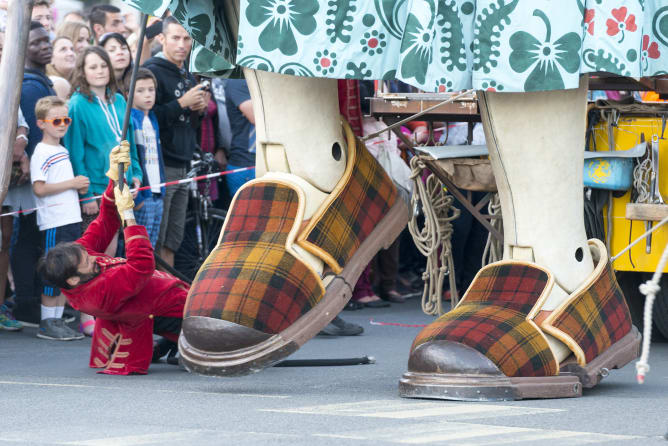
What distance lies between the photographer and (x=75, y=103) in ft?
18.6

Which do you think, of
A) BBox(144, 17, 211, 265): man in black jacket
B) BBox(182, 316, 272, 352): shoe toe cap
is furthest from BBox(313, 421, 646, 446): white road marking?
BBox(144, 17, 211, 265): man in black jacket

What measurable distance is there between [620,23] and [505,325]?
2.52 ft

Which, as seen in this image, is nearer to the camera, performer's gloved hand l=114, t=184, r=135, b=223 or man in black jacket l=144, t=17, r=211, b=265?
performer's gloved hand l=114, t=184, r=135, b=223

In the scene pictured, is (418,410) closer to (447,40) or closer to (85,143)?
(447,40)

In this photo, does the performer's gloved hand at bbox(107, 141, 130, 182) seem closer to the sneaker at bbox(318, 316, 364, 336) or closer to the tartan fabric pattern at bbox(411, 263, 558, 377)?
the tartan fabric pattern at bbox(411, 263, 558, 377)

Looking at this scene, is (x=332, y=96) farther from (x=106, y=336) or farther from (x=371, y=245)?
(x=106, y=336)

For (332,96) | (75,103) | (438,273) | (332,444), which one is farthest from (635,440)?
(75,103)

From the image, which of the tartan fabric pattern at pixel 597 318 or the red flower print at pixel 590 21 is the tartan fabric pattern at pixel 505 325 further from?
the red flower print at pixel 590 21

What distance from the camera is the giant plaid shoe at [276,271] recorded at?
285cm

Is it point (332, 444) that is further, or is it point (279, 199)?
point (279, 199)

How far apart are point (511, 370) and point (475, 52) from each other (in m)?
0.76

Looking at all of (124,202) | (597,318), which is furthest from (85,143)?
(597,318)

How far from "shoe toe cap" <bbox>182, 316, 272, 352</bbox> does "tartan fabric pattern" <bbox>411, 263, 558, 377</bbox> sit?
0.42 meters

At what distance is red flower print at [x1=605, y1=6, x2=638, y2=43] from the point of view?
2.83 m
